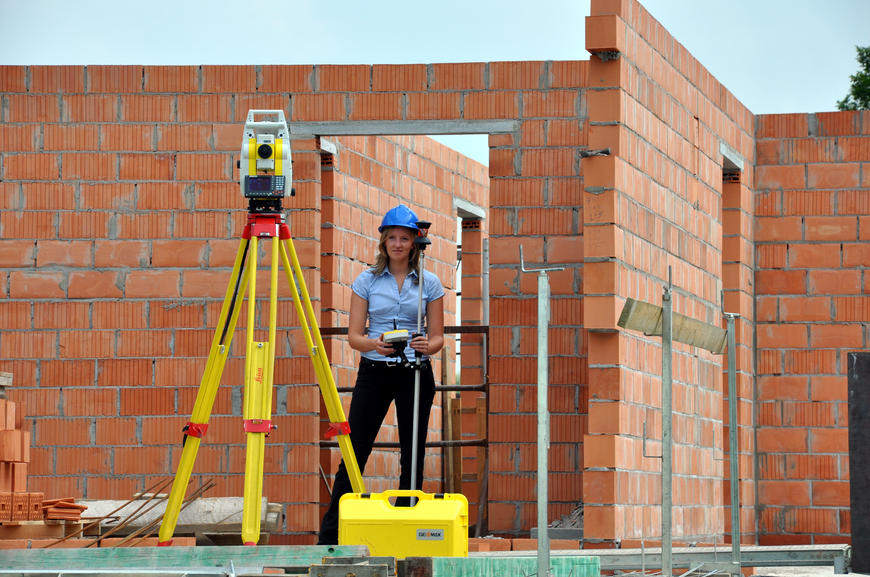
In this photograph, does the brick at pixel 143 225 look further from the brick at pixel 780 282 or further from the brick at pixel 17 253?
the brick at pixel 780 282

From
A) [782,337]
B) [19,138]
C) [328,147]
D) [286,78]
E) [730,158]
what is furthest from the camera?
[782,337]

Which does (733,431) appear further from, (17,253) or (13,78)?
(13,78)

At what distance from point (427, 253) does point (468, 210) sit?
35.0 inches

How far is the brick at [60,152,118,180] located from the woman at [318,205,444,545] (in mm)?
2640

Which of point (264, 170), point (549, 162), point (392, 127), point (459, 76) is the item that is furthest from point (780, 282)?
point (264, 170)

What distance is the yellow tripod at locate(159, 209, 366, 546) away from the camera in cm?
552

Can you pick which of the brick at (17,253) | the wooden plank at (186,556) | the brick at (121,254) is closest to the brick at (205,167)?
the brick at (121,254)

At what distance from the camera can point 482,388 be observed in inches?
333

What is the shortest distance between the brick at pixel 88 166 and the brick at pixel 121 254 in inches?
17.1

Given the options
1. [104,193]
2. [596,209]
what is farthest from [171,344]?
[596,209]

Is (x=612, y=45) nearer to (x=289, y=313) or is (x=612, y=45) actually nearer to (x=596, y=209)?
(x=596, y=209)

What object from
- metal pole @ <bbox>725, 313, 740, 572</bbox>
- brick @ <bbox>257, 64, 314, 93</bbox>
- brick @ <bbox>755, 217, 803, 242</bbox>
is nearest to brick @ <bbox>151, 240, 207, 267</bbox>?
brick @ <bbox>257, 64, 314, 93</bbox>

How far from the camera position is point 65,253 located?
797cm

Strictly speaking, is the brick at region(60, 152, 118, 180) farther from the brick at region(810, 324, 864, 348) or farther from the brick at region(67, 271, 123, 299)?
the brick at region(810, 324, 864, 348)
